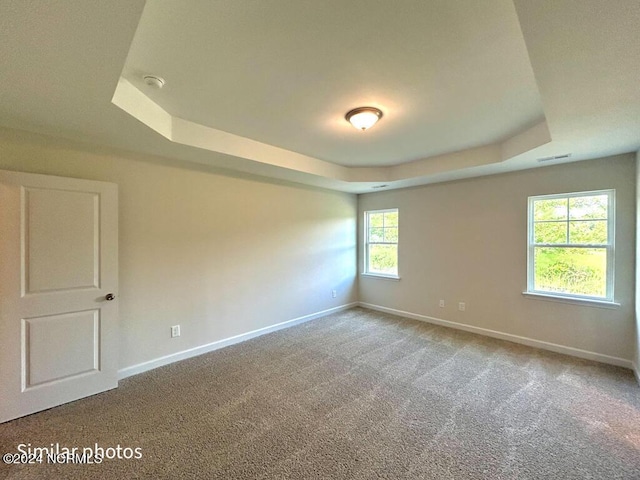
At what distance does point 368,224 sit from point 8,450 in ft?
17.3

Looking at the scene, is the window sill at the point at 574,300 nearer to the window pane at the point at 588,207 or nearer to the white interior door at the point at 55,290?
the window pane at the point at 588,207

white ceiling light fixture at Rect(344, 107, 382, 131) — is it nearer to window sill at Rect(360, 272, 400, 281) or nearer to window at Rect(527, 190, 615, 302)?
window at Rect(527, 190, 615, 302)

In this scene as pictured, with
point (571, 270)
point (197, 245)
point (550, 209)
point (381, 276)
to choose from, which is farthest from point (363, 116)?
point (381, 276)

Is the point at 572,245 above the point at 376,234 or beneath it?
beneath

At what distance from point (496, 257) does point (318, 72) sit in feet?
11.8

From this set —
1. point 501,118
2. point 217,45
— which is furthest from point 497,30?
point 217,45

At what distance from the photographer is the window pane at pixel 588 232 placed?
3271 millimetres

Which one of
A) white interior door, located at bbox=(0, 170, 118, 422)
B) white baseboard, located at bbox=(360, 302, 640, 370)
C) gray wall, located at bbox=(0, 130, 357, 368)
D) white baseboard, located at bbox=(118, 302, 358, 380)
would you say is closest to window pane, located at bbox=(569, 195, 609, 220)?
white baseboard, located at bbox=(360, 302, 640, 370)

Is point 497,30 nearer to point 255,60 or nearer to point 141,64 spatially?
point 255,60

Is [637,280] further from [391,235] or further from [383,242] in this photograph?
[383,242]

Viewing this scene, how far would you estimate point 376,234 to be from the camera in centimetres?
562

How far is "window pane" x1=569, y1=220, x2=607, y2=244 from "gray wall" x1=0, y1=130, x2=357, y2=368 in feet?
Answer: 11.4

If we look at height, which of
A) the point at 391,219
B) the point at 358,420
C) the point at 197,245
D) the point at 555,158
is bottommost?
the point at 358,420

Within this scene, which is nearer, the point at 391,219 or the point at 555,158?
the point at 555,158
